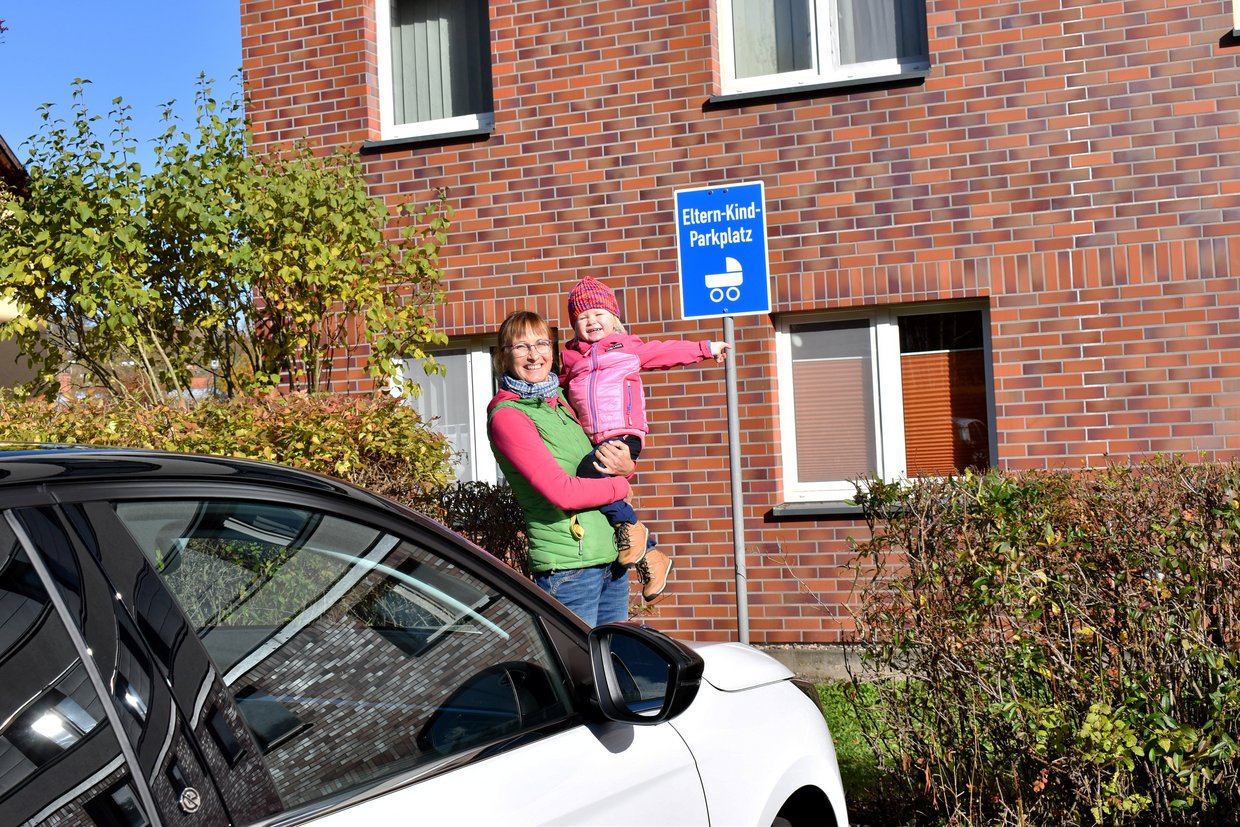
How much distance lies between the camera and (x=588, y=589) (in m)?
4.80

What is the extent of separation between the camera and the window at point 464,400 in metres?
9.50

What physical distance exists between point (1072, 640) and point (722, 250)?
101 inches

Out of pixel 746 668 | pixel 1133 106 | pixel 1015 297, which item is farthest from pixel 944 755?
pixel 1133 106

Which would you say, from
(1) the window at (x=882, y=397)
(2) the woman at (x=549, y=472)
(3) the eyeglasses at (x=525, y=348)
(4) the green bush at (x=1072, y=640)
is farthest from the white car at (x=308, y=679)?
(1) the window at (x=882, y=397)

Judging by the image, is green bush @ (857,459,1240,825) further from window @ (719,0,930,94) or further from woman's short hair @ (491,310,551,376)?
window @ (719,0,930,94)

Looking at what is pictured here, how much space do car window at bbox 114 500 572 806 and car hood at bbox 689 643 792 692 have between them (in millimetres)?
555

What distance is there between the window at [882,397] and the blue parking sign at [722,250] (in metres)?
2.69

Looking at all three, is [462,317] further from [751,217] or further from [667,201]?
[751,217]

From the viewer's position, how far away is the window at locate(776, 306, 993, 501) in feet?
27.6

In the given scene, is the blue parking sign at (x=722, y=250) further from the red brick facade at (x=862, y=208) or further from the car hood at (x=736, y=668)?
the car hood at (x=736, y=668)

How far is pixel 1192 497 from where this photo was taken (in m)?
4.19

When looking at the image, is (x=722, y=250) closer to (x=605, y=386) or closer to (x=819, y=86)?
(x=605, y=386)

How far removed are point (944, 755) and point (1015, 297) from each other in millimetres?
4187

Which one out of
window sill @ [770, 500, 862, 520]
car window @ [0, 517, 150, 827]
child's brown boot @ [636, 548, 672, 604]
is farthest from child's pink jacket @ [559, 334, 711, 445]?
car window @ [0, 517, 150, 827]
